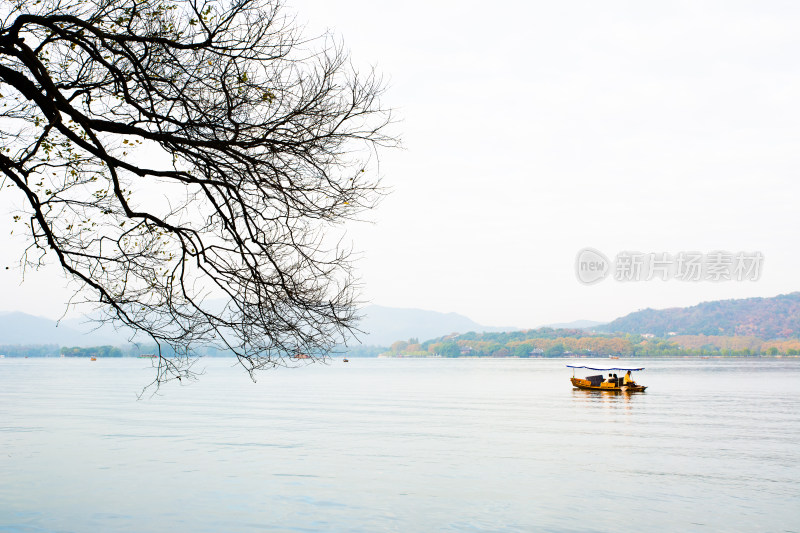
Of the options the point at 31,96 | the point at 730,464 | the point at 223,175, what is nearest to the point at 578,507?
the point at 730,464

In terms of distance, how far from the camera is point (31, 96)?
9688 mm

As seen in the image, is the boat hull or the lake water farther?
the boat hull

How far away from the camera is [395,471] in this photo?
2241 centimetres

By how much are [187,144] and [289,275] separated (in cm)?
240

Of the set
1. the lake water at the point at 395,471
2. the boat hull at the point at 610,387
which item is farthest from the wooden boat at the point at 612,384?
the lake water at the point at 395,471

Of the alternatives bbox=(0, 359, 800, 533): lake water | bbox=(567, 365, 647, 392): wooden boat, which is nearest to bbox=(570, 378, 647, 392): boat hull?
bbox=(567, 365, 647, 392): wooden boat

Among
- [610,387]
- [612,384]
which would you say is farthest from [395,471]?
[612,384]

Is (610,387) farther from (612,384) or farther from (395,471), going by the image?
(395,471)

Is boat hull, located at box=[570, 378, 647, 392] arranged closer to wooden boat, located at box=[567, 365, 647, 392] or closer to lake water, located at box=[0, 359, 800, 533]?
wooden boat, located at box=[567, 365, 647, 392]

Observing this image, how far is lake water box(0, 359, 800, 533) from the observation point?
16.0 metres

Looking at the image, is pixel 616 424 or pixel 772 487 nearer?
pixel 772 487

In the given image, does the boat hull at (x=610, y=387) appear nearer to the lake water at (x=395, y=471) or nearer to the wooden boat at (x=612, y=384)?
the wooden boat at (x=612, y=384)

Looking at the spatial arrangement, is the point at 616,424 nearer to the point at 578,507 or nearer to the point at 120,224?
the point at 578,507

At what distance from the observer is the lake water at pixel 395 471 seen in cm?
1599
